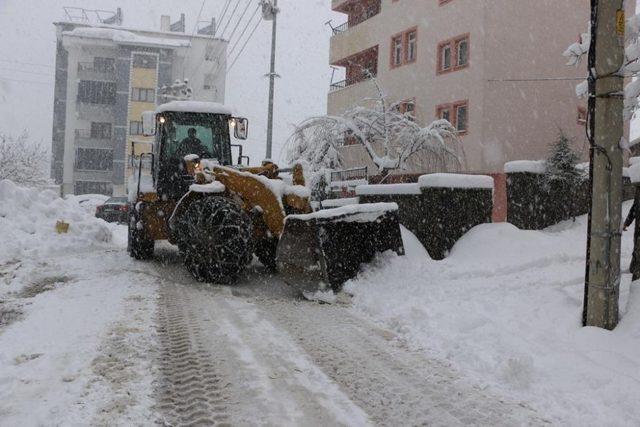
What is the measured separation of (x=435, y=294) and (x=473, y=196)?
3109mm

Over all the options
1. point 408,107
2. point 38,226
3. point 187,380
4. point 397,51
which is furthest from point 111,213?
point 187,380

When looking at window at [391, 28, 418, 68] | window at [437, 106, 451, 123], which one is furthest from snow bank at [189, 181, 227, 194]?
window at [391, 28, 418, 68]

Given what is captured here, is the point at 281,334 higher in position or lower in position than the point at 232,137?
lower

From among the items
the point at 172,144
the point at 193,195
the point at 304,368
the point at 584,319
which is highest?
the point at 172,144

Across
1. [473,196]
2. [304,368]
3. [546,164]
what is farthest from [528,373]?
[546,164]

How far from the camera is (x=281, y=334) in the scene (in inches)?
197

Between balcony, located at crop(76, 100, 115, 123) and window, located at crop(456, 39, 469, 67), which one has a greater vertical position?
balcony, located at crop(76, 100, 115, 123)

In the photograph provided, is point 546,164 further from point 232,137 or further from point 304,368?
point 304,368

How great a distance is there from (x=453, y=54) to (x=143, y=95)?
37.3 metres

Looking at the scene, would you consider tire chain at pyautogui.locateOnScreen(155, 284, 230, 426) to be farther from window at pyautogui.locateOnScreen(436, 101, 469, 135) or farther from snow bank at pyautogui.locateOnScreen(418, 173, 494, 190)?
window at pyautogui.locateOnScreen(436, 101, 469, 135)

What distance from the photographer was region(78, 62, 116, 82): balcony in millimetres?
49688

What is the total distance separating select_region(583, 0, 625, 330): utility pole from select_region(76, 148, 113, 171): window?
1928 inches

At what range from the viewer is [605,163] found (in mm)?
4586

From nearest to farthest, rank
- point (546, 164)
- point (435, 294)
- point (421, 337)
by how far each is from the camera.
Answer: point (421, 337) < point (435, 294) < point (546, 164)
